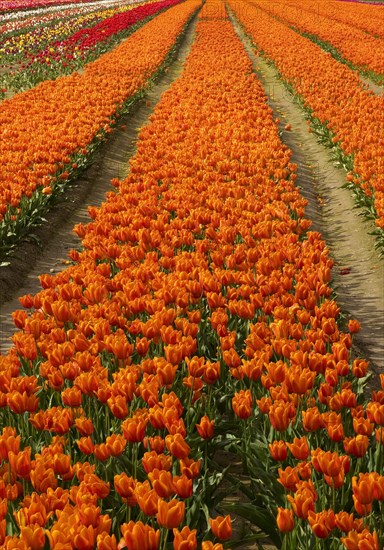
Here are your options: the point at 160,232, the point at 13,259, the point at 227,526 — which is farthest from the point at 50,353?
the point at 13,259

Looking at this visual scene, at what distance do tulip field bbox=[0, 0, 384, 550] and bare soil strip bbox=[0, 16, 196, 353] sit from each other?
0.53 ft

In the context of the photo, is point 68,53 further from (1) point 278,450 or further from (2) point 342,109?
(1) point 278,450

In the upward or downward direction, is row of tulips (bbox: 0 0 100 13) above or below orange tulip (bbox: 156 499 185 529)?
above

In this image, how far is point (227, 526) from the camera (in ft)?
8.82

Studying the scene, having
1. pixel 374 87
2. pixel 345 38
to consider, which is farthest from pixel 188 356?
pixel 345 38

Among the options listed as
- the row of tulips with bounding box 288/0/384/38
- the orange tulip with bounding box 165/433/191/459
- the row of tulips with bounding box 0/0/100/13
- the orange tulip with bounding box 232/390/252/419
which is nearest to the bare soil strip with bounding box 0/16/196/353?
the orange tulip with bounding box 232/390/252/419

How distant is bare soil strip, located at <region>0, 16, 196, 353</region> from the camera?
7.73 metres

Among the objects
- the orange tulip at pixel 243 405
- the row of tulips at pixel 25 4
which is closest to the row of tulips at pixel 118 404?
the orange tulip at pixel 243 405

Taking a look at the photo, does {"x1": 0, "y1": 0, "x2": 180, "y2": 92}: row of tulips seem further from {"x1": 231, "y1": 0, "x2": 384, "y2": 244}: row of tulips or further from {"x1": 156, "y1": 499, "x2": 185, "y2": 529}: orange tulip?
{"x1": 156, "y1": 499, "x2": 185, "y2": 529}: orange tulip

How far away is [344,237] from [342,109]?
6.77m

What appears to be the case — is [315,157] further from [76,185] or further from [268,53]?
[268,53]

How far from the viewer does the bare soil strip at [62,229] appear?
25.4 feet

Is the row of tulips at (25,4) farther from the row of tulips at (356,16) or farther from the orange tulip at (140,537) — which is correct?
the orange tulip at (140,537)

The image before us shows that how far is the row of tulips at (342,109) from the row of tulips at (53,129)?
4.73 metres
